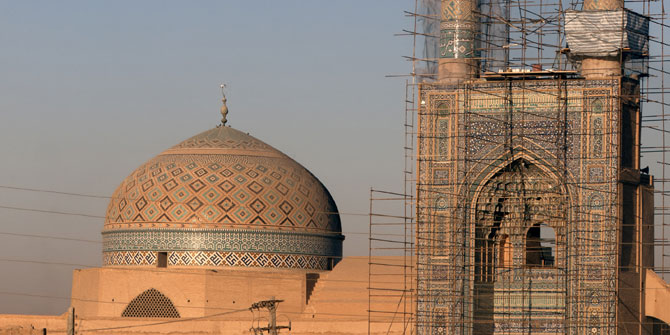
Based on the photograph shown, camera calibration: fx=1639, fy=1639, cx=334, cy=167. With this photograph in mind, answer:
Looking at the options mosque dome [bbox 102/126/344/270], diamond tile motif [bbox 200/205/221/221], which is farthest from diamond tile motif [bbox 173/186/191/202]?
diamond tile motif [bbox 200/205/221/221]

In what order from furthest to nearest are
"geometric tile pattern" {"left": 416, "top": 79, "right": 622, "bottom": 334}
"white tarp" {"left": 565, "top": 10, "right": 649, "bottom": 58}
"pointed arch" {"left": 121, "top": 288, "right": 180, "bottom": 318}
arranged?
"pointed arch" {"left": 121, "top": 288, "right": 180, "bottom": 318}
"white tarp" {"left": 565, "top": 10, "right": 649, "bottom": 58}
"geometric tile pattern" {"left": 416, "top": 79, "right": 622, "bottom": 334}

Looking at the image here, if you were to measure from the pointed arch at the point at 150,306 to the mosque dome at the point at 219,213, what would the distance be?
2.96 ft

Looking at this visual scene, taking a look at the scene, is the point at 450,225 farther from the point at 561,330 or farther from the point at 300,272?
the point at 300,272

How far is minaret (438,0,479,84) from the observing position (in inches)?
872

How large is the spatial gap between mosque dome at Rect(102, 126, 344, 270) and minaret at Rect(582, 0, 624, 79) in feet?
24.8

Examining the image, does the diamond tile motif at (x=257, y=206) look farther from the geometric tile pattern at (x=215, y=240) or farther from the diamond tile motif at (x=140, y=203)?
the diamond tile motif at (x=140, y=203)

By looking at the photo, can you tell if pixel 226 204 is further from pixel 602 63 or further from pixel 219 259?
pixel 602 63

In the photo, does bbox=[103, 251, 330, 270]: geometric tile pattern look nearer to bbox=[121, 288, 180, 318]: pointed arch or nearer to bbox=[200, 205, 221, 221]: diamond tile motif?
bbox=[200, 205, 221, 221]: diamond tile motif

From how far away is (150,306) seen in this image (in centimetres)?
2742

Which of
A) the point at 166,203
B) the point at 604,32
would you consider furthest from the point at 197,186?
the point at 604,32

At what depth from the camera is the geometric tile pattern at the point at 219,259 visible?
28.1m

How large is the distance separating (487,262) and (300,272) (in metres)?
7.08

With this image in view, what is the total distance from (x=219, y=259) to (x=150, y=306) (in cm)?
151

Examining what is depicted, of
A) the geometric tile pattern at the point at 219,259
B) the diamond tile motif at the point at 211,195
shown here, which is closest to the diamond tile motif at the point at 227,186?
the diamond tile motif at the point at 211,195
